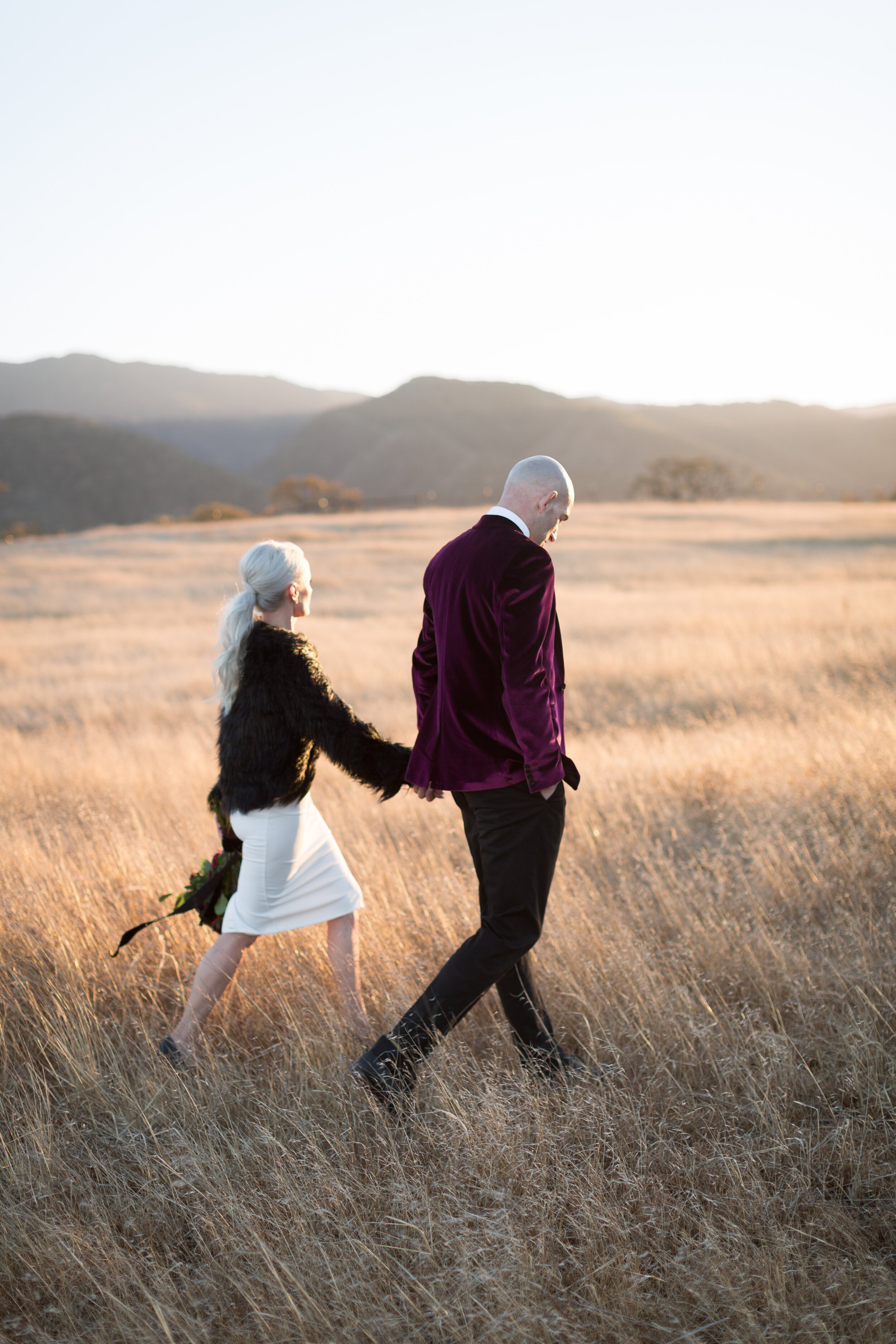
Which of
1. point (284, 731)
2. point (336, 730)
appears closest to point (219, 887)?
point (284, 731)

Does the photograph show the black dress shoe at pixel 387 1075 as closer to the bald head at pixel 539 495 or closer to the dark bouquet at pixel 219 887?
the dark bouquet at pixel 219 887

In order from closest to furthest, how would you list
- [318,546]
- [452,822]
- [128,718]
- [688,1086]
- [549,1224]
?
[549,1224] < [688,1086] < [452,822] < [128,718] < [318,546]

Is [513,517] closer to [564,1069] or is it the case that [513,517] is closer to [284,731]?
[284,731]

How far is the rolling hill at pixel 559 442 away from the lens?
12012 centimetres

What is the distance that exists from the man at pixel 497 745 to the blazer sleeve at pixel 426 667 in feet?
0.60

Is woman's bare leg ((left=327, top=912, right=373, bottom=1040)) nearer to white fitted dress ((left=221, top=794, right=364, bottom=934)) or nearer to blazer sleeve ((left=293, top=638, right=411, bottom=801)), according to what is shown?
white fitted dress ((left=221, top=794, right=364, bottom=934))

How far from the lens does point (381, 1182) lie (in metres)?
2.40

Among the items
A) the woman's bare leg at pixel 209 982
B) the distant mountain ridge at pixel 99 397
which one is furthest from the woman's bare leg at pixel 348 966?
the distant mountain ridge at pixel 99 397

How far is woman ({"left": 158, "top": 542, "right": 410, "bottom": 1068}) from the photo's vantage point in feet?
10.00

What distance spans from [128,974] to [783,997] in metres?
2.77

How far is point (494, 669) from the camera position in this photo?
2.78m

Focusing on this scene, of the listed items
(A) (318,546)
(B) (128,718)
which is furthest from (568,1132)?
(A) (318,546)

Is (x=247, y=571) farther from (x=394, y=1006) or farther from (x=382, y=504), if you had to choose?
(x=382, y=504)

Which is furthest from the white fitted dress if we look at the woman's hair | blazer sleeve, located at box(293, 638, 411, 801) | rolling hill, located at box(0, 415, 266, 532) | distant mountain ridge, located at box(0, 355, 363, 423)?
Result: distant mountain ridge, located at box(0, 355, 363, 423)
